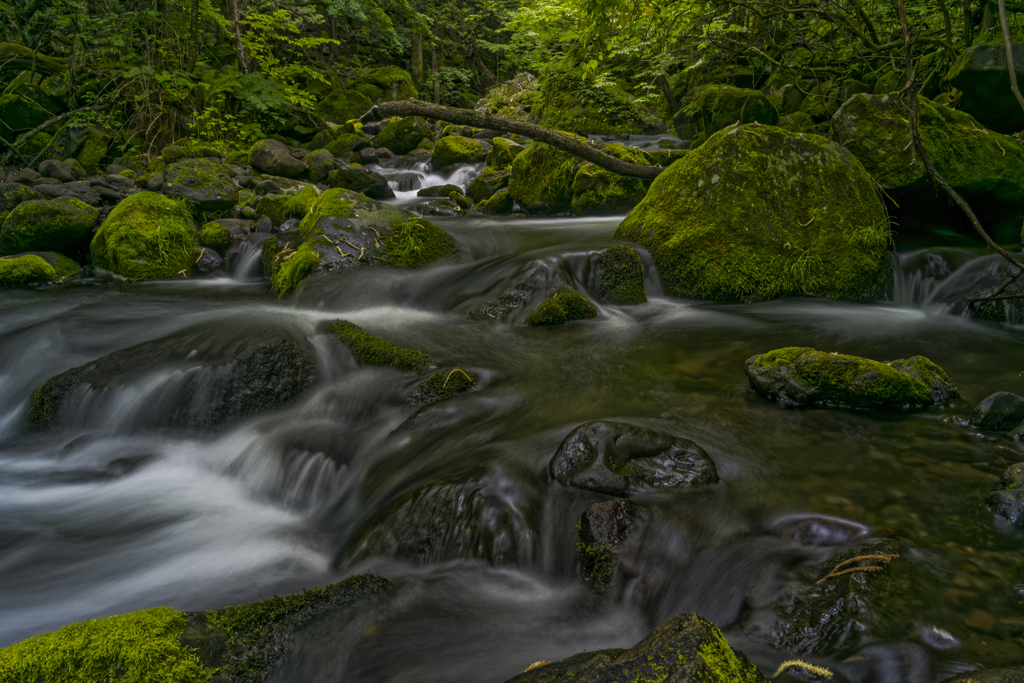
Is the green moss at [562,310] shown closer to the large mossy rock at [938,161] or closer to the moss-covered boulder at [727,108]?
the large mossy rock at [938,161]

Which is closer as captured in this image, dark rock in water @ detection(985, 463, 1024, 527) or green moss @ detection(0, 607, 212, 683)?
green moss @ detection(0, 607, 212, 683)

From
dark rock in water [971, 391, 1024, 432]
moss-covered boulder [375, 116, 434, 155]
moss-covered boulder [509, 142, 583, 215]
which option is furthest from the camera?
moss-covered boulder [375, 116, 434, 155]

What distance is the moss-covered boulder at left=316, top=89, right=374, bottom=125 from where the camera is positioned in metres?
19.3

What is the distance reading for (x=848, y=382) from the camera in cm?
365

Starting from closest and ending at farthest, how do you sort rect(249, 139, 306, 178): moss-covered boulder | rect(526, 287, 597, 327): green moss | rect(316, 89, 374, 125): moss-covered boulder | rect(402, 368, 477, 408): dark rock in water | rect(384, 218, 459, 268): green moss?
rect(402, 368, 477, 408): dark rock in water, rect(526, 287, 597, 327): green moss, rect(384, 218, 459, 268): green moss, rect(249, 139, 306, 178): moss-covered boulder, rect(316, 89, 374, 125): moss-covered boulder

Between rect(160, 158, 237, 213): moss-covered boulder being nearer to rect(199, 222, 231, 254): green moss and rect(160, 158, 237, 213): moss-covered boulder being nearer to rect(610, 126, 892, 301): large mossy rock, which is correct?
rect(199, 222, 231, 254): green moss

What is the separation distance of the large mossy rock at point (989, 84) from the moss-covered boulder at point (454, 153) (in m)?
9.69

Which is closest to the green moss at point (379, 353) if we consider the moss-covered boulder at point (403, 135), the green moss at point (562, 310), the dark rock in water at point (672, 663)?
the green moss at point (562, 310)

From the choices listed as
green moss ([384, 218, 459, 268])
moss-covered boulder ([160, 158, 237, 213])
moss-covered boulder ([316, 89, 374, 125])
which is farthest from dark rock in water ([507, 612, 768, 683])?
moss-covered boulder ([316, 89, 374, 125])

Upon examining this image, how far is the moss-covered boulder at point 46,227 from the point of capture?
827 centimetres

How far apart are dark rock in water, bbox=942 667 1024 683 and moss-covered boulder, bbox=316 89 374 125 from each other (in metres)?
20.4

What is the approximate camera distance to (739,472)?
10.1 feet

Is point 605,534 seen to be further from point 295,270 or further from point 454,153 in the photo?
point 454,153

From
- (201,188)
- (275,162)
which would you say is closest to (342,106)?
(275,162)
